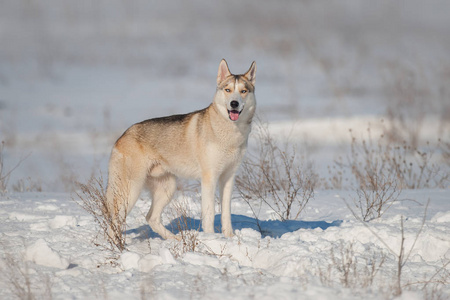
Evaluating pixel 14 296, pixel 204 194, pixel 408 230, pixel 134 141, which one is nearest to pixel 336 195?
pixel 408 230

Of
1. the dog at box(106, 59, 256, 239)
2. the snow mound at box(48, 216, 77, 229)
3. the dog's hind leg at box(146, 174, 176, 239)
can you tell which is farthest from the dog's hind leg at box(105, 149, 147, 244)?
the snow mound at box(48, 216, 77, 229)

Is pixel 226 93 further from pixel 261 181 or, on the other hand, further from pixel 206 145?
pixel 261 181

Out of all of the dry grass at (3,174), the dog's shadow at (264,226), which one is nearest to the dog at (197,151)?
the dog's shadow at (264,226)

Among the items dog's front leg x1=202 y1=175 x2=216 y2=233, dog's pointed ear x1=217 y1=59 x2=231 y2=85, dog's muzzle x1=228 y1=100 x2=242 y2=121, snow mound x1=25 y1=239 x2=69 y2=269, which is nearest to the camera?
snow mound x1=25 y1=239 x2=69 y2=269

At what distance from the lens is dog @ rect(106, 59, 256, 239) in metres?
5.50

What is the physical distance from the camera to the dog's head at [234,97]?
214 inches

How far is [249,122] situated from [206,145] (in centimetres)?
63

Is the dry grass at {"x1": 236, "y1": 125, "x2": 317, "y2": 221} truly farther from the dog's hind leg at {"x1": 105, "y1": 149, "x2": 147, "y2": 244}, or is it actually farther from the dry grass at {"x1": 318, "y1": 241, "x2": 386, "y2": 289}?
the dry grass at {"x1": 318, "y1": 241, "x2": 386, "y2": 289}

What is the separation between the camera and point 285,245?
4660mm

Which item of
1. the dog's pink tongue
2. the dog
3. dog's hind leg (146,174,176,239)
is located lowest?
dog's hind leg (146,174,176,239)

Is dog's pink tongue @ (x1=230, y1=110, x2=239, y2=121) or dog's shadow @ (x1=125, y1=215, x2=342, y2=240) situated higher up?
dog's pink tongue @ (x1=230, y1=110, x2=239, y2=121)

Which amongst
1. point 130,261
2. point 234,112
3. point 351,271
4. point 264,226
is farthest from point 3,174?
point 351,271

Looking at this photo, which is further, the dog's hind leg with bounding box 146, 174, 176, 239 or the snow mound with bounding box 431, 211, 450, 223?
the dog's hind leg with bounding box 146, 174, 176, 239

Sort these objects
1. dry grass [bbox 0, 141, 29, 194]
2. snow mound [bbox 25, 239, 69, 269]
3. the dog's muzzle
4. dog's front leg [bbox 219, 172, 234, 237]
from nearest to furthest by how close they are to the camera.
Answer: snow mound [bbox 25, 239, 69, 269], the dog's muzzle, dog's front leg [bbox 219, 172, 234, 237], dry grass [bbox 0, 141, 29, 194]
